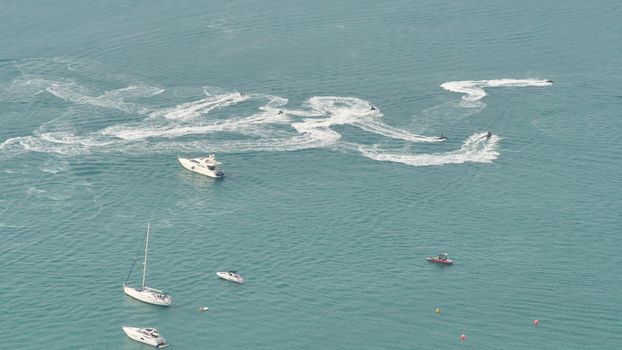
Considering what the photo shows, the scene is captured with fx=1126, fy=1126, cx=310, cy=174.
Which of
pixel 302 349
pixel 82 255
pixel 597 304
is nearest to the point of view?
pixel 302 349

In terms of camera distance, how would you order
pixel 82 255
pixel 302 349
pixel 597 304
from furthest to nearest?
pixel 82 255
pixel 597 304
pixel 302 349

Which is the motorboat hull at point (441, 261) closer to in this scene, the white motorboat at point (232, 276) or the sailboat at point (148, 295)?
the white motorboat at point (232, 276)

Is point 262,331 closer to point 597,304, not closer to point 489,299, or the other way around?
point 489,299

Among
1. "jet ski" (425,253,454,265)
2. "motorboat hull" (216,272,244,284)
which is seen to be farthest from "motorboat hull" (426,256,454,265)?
"motorboat hull" (216,272,244,284)

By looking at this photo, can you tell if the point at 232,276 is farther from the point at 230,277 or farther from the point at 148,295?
the point at 148,295

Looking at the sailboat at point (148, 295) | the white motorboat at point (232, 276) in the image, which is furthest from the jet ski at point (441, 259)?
the sailboat at point (148, 295)

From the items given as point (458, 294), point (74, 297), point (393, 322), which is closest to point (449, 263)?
point (458, 294)

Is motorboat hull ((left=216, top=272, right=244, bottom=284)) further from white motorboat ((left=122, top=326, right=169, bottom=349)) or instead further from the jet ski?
the jet ski
